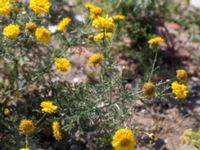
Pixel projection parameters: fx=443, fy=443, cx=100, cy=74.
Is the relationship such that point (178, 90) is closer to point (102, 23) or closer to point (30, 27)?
point (102, 23)

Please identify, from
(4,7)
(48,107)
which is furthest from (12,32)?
(48,107)

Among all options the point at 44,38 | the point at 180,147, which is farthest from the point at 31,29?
the point at 180,147

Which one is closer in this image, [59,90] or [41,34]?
[41,34]

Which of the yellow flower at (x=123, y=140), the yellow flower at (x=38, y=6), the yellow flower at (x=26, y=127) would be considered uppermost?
the yellow flower at (x=38, y=6)

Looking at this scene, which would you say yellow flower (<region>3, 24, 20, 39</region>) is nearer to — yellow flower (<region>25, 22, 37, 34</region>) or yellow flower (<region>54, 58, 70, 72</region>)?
yellow flower (<region>25, 22, 37, 34</region>)

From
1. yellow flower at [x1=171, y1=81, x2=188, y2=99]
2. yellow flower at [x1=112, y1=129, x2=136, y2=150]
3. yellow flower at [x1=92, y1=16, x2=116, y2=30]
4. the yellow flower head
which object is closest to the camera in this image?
yellow flower at [x1=112, y1=129, x2=136, y2=150]

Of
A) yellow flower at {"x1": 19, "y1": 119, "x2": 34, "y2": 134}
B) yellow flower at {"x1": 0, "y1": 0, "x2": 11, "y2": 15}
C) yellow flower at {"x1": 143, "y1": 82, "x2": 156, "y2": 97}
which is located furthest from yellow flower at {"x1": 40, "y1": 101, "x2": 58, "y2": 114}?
yellow flower at {"x1": 0, "y1": 0, "x2": 11, "y2": 15}

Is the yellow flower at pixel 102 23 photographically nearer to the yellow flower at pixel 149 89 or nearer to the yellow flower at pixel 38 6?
the yellow flower at pixel 38 6

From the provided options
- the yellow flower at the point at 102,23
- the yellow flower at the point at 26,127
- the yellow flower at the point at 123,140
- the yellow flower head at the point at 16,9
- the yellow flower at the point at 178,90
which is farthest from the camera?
the yellow flower head at the point at 16,9

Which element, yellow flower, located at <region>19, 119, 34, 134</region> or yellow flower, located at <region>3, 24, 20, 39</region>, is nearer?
yellow flower, located at <region>19, 119, 34, 134</region>

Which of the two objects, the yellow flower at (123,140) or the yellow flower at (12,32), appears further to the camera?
the yellow flower at (12,32)

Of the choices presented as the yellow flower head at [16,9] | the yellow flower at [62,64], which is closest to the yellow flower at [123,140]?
the yellow flower at [62,64]

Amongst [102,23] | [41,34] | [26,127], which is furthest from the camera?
[102,23]
